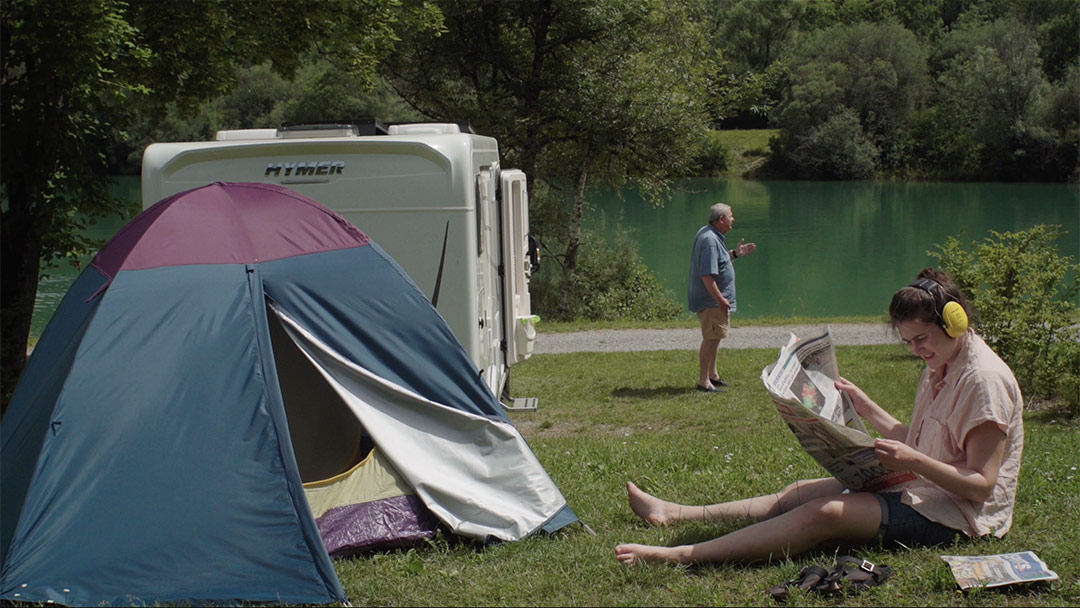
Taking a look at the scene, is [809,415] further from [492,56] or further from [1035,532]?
[492,56]

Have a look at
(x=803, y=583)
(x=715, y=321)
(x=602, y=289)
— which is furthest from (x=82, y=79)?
(x=602, y=289)

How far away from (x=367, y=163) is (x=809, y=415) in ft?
10.6

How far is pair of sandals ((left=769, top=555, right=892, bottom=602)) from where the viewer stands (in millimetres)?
3252

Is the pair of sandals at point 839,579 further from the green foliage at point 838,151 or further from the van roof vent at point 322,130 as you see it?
the green foliage at point 838,151

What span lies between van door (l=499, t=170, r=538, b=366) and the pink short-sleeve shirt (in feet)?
12.5

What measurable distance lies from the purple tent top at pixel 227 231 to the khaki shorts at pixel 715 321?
4351 millimetres

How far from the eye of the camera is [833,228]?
1172 inches

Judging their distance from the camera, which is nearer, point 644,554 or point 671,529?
point 644,554

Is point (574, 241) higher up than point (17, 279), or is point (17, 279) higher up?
point (17, 279)

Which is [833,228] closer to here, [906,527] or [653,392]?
[653,392]

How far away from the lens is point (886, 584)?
3.30 meters

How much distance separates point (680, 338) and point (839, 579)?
9.71 meters

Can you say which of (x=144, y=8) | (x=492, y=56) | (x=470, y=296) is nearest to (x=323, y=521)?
(x=470, y=296)

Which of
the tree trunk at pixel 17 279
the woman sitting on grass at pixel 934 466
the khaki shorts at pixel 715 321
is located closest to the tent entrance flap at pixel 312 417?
the woman sitting on grass at pixel 934 466
